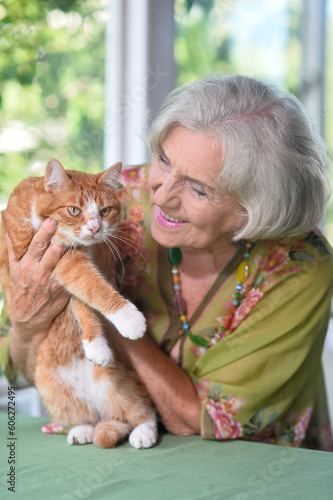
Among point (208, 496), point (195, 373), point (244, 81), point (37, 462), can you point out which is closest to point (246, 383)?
point (195, 373)

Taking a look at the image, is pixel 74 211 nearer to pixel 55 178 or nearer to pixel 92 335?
pixel 55 178

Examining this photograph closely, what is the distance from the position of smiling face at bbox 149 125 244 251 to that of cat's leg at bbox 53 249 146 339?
0.20 m

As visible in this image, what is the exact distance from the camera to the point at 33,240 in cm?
116

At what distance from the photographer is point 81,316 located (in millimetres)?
1182

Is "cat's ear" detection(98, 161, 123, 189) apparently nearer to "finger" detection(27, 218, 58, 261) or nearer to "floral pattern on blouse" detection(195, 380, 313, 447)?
"finger" detection(27, 218, 58, 261)

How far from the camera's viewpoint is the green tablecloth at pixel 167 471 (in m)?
0.91

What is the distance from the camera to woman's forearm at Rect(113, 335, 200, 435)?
1285 millimetres

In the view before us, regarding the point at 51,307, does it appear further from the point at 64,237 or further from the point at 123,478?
the point at 123,478

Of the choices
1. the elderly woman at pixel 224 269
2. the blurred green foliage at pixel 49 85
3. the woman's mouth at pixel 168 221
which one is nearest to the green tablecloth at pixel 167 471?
the elderly woman at pixel 224 269

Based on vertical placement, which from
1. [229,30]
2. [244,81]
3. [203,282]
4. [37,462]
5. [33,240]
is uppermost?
[229,30]

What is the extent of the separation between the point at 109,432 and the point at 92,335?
0.72 ft

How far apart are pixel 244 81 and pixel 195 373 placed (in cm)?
72

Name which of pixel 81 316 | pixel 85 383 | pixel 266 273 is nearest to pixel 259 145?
pixel 266 273

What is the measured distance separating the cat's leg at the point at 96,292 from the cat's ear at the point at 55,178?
0.14 m
